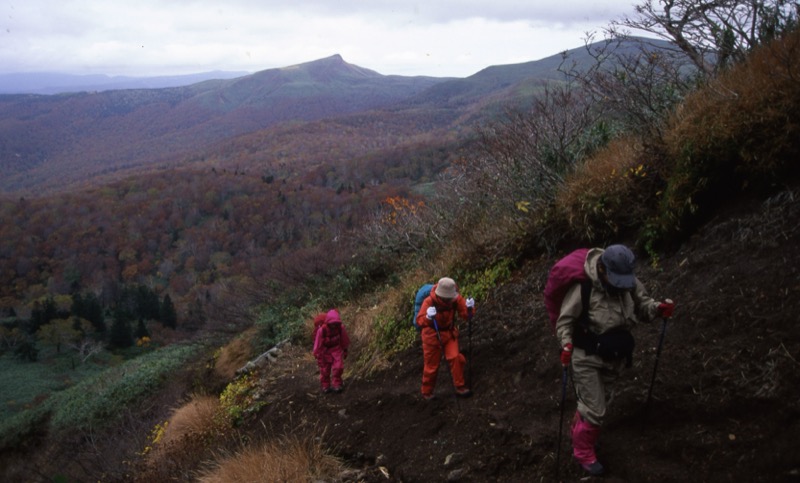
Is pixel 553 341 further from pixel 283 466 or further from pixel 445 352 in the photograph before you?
pixel 283 466

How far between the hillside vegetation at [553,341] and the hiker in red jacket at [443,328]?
305 millimetres

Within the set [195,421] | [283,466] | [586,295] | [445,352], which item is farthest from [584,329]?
[195,421]

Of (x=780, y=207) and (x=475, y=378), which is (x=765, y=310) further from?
(x=475, y=378)

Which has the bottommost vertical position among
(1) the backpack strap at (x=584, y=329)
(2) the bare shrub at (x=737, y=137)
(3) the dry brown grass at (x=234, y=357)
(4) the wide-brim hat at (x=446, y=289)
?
(3) the dry brown grass at (x=234, y=357)

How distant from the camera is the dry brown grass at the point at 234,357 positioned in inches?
433

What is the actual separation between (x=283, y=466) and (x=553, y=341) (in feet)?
8.97

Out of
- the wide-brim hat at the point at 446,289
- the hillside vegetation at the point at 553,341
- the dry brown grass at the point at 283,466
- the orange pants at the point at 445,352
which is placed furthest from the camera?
the orange pants at the point at 445,352

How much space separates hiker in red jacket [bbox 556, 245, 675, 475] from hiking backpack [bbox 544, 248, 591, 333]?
32 millimetres

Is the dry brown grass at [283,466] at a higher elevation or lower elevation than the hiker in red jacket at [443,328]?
lower

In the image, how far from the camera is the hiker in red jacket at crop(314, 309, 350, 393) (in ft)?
21.5

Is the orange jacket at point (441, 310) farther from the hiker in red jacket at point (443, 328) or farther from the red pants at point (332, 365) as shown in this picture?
the red pants at point (332, 365)

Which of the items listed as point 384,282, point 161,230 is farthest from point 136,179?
point 384,282

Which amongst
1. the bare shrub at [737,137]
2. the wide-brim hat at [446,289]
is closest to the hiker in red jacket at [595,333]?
the wide-brim hat at [446,289]

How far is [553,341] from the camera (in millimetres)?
4992
